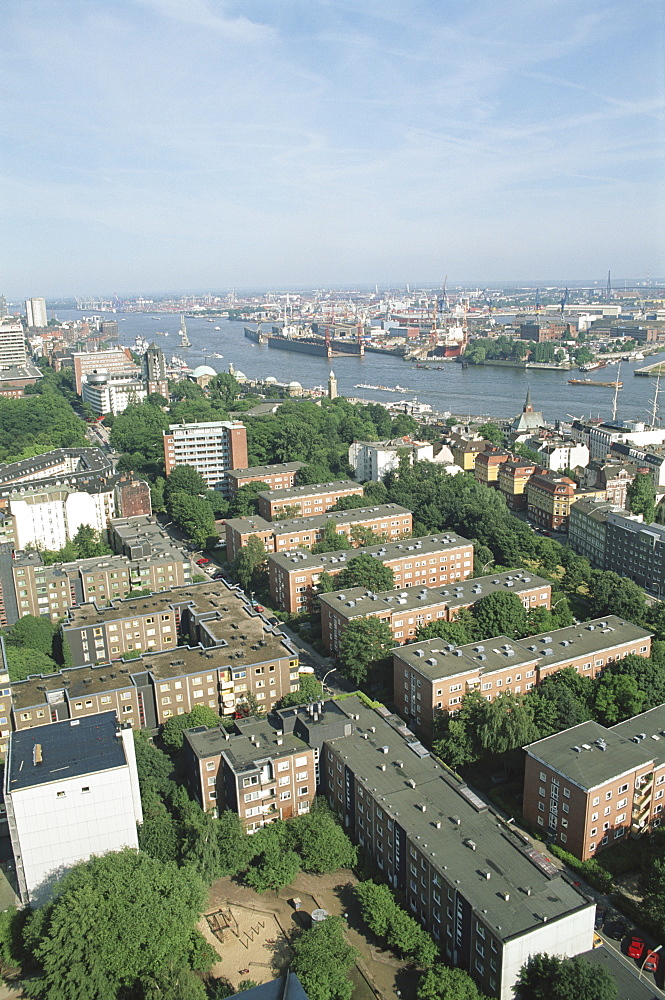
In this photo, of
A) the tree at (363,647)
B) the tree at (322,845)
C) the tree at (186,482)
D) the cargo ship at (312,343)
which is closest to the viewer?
the tree at (322,845)

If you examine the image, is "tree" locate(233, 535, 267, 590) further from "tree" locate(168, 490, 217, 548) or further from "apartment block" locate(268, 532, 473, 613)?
"tree" locate(168, 490, 217, 548)

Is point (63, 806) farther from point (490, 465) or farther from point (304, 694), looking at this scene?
point (490, 465)

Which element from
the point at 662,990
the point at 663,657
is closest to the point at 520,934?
the point at 662,990

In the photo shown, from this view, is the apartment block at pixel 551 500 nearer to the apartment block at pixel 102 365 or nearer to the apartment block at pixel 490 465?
the apartment block at pixel 490 465

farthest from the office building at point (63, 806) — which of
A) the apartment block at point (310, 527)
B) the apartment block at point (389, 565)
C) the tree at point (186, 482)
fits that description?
the tree at point (186, 482)

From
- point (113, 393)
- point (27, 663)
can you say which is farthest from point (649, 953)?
point (113, 393)
